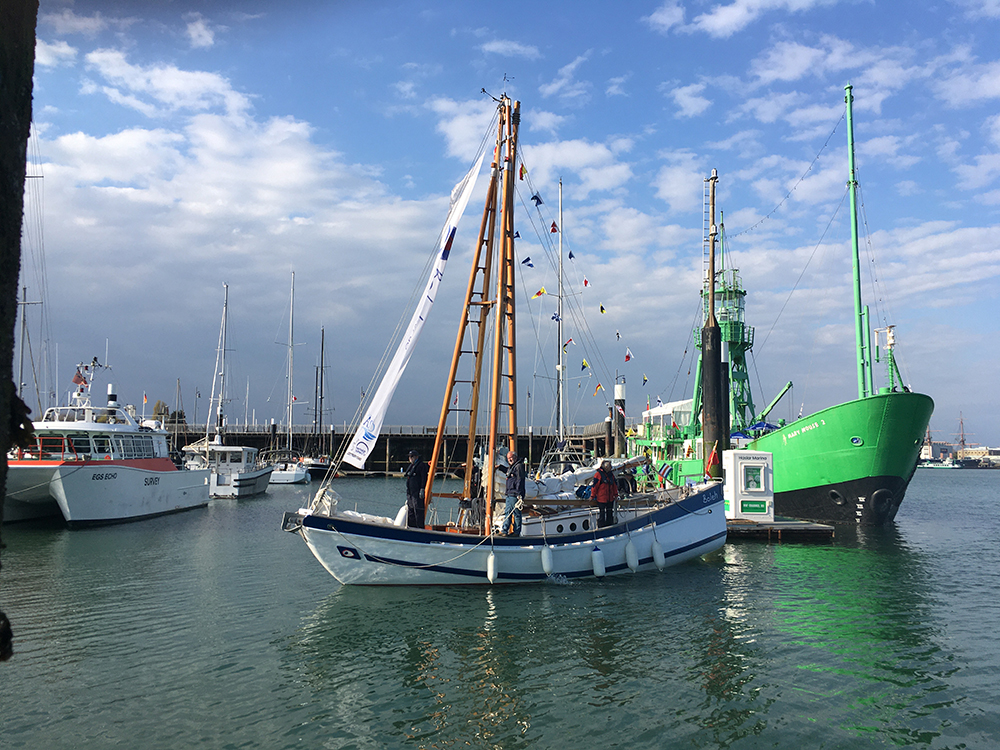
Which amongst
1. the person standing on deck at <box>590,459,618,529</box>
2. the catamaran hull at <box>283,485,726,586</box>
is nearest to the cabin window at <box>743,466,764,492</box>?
the catamaran hull at <box>283,485,726,586</box>

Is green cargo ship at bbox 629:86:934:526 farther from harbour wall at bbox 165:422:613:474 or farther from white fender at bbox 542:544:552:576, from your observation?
harbour wall at bbox 165:422:613:474

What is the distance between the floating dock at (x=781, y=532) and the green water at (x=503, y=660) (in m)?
4.70

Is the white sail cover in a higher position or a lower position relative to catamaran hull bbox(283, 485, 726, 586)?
higher

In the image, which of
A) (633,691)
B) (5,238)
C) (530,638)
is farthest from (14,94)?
(530,638)

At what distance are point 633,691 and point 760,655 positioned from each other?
2999 millimetres

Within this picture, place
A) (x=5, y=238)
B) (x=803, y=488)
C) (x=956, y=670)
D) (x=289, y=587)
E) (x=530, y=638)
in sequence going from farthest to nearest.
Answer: (x=803, y=488) → (x=289, y=587) → (x=530, y=638) → (x=956, y=670) → (x=5, y=238)

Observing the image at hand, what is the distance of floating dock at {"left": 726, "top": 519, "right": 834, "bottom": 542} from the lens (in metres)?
23.8

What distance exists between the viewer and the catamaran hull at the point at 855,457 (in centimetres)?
2653

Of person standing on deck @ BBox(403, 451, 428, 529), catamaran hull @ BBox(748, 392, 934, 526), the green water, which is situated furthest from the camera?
catamaran hull @ BBox(748, 392, 934, 526)

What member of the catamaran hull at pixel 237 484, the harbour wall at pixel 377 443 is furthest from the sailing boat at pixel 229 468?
the harbour wall at pixel 377 443

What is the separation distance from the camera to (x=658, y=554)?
685 inches

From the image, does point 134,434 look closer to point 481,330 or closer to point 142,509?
point 142,509

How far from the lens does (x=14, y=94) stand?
3211 mm

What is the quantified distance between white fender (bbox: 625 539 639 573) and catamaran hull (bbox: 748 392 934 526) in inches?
605
